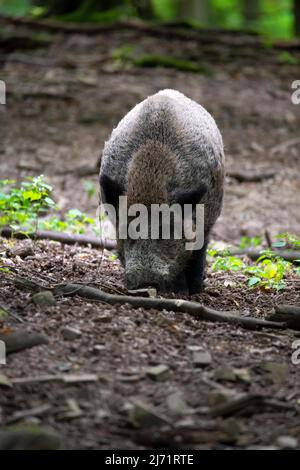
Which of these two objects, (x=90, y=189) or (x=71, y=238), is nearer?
(x=71, y=238)

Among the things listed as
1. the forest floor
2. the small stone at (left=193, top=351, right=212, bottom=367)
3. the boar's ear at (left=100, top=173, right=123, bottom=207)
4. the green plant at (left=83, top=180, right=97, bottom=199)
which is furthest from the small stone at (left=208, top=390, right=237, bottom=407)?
the green plant at (left=83, top=180, right=97, bottom=199)

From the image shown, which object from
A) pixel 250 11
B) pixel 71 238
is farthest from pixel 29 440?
pixel 250 11

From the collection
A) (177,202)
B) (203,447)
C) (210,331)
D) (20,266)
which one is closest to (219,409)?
(203,447)

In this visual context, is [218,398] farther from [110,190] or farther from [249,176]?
[249,176]

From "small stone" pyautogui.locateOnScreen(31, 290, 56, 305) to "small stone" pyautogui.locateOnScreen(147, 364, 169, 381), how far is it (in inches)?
40.0

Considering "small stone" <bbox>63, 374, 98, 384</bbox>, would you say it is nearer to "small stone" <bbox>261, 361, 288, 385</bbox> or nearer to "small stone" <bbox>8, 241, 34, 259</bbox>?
"small stone" <bbox>261, 361, 288, 385</bbox>

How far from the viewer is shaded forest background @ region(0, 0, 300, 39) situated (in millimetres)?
15172

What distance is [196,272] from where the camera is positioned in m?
5.80

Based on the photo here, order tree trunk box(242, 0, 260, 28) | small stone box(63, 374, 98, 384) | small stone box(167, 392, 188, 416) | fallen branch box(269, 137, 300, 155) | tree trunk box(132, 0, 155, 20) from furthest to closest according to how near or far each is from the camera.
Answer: tree trunk box(242, 0, 260, 28)
tree trunk box(132, 0, 155, 20)
fallen branch box(269, 137, 300, 155)
small stone box(63, 374, 98, 384)
small stone box(167, 392, 188, 416)

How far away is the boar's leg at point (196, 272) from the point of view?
573cm

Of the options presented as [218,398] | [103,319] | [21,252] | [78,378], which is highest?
[21,252]

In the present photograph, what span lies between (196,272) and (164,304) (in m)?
1.17

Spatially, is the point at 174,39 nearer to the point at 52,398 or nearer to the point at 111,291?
the point at 111,291

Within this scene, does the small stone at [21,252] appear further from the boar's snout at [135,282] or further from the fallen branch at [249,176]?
the fallen branch at [249,176]
